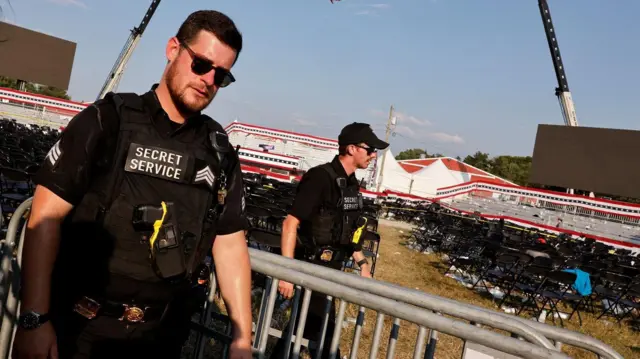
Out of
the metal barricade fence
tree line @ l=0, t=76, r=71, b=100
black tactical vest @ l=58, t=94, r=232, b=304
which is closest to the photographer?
black tactical vest @ l=58, t=94, r=232, b=304

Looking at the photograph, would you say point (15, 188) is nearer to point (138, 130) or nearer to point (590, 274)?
point (138, 130)

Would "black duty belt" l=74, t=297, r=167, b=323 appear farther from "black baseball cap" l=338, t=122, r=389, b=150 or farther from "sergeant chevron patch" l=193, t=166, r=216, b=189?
"black baseball cap" l=338, t=122, r=389, b=150

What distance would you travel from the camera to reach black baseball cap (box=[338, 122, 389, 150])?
10.6 ft

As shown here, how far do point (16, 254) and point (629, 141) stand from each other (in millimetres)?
37636

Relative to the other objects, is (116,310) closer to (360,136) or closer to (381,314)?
(381,314)

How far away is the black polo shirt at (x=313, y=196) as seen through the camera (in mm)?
3061

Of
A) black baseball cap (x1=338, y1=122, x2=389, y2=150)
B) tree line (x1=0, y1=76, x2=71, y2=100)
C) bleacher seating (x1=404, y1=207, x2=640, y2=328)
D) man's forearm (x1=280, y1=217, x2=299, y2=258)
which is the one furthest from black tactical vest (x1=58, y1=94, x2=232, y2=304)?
tree line (x1=0, y1=76, x2=71, y2=100)

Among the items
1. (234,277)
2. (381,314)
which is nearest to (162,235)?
(234,277)

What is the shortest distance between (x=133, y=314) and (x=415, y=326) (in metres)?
4.72

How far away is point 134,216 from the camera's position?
161cm

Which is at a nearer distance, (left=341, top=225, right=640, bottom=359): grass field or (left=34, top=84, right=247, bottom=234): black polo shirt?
(left=34, top=84, right=247, bottom=234): black polo shirt

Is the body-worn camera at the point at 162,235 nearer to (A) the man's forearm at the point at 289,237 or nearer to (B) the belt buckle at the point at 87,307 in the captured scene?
(B) the belt buckle at the point at 87,307

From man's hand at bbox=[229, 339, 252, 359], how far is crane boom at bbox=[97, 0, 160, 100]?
167 feet

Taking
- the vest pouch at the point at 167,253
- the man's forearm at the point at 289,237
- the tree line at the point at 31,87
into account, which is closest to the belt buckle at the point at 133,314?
the vest pouch at the point at 167,253
